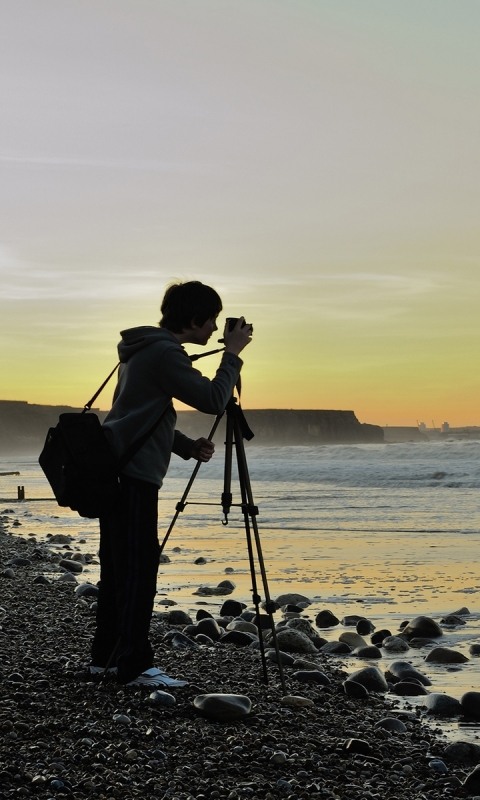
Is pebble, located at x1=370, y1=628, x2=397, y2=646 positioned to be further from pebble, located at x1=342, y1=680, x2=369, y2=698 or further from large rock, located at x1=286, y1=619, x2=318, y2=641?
pebble, located at x1=342, y1=680, x2=369, y2=698

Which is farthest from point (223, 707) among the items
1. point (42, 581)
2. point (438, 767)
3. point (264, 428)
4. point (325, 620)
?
point (264, 428)

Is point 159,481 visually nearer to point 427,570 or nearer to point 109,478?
point 109,478

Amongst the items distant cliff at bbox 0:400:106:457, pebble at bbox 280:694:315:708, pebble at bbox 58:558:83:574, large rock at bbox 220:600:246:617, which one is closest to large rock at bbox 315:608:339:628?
large rock at bbox 220:600:246:617

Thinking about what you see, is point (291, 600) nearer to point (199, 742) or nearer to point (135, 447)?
point (135, 447)

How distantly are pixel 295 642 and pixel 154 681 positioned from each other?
1.88m

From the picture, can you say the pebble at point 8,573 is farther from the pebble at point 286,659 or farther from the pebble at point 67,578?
the pebble at point 286,659

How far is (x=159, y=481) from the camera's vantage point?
167 inches

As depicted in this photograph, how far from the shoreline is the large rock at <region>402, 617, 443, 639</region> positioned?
5.10 feet

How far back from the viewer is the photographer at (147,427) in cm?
409

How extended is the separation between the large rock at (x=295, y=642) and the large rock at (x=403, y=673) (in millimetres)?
662

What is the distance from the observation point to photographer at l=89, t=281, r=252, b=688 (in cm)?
409

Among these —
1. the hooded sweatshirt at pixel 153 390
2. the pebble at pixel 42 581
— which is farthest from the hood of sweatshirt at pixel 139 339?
the pebble at pixel 42 581

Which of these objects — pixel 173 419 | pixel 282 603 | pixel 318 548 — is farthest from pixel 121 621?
pixel 318 548

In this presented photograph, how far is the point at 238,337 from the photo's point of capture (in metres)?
4.11
